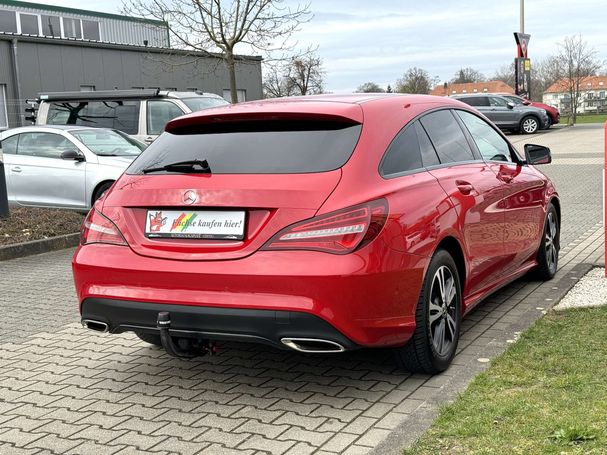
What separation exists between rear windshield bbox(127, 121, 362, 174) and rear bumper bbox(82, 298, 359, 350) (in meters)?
0.77

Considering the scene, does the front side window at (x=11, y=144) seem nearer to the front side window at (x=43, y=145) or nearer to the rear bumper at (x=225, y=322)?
the front side window at (x=43, y=145)

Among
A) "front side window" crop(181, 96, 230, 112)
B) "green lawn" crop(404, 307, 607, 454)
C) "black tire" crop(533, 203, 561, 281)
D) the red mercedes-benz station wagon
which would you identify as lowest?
"green lawn" crop(404, 307, 607, 454)

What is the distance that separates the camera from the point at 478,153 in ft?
18.4

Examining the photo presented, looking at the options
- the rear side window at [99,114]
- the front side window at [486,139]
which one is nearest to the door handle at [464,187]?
the front side window at [486,139]

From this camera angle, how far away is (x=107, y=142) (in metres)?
12.0

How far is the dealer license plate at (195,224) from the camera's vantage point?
3984 millimetres

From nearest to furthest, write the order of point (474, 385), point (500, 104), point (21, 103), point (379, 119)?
point (474, 385) < point (379, 119) < point (21, 103) < point (500, 104)

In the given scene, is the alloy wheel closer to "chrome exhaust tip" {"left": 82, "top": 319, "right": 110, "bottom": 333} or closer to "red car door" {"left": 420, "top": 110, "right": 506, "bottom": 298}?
"red car door" {"left": 420, "top": 110, "right": 506, "bottom": 298}

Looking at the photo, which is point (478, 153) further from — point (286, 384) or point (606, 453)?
point (606, 453)

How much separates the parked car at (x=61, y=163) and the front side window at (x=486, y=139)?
6.40 m

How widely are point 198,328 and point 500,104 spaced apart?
99.6 ft

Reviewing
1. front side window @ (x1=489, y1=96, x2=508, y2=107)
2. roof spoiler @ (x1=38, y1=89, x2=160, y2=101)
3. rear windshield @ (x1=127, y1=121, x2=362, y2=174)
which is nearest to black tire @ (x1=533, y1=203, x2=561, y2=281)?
rear windshield @ (x1=127, y1=121, x2=362, y2=174)

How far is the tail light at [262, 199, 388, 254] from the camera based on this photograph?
382 centimetres

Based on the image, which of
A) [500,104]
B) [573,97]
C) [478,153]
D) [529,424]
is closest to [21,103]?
[500,104]
